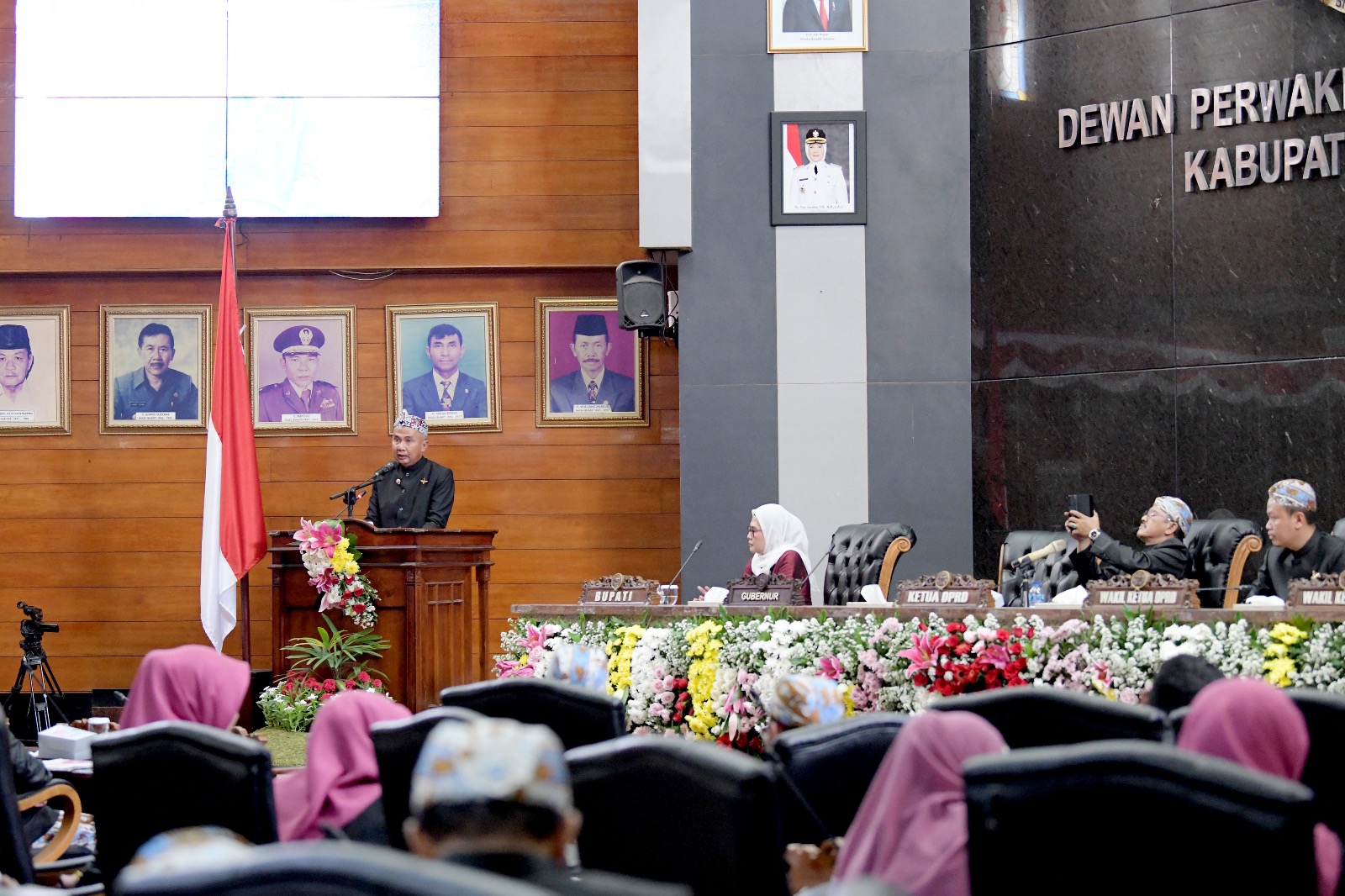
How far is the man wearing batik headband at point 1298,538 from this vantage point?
13.9 feet

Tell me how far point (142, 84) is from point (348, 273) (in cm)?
154

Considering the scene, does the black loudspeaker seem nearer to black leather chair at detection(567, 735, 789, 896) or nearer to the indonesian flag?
the indonesian flag

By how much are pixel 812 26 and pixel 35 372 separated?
15.5ft

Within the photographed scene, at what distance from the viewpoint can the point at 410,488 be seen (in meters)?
6.68

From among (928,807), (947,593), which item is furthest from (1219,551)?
(928,807)

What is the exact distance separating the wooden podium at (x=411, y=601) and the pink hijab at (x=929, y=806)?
13.5 ft

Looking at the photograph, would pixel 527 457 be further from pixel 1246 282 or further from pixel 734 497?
pixel 1246 282

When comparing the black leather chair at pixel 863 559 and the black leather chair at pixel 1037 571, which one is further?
the black leather chair at pixel 863 559

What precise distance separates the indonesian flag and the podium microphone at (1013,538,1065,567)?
3.67 m

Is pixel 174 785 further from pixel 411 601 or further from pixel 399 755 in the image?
pixel 411 601

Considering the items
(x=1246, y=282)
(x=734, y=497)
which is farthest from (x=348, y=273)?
(x=1246, y=282)

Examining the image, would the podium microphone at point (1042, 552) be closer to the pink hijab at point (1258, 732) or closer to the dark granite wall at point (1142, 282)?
the dark granite wall at point (1142, 282)

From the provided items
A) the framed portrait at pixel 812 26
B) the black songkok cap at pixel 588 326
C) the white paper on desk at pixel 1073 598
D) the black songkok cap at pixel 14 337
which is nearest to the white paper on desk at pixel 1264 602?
the white paper on desk at pixel 1073 598

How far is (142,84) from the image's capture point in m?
7.45
